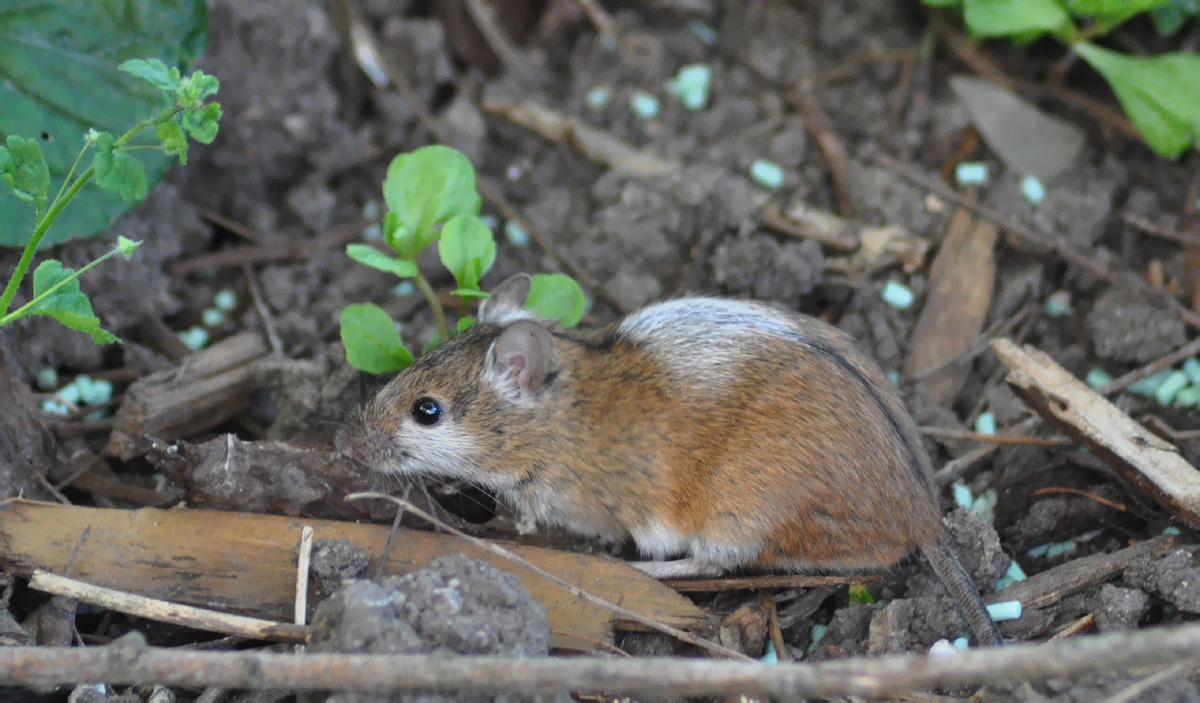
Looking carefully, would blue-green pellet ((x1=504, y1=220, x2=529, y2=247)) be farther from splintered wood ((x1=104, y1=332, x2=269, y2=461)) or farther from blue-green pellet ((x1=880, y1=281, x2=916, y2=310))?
blue-green pellet ((x1=880, y1=281, x2=916, y2=310))

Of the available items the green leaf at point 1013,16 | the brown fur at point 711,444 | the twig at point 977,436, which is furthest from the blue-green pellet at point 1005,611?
the green leaf at point 1013,16

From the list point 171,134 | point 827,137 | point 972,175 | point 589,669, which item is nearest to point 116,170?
point 171,134

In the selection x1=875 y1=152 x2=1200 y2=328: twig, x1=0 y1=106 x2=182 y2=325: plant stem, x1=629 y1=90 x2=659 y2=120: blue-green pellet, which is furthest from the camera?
x1=629 y1=90 x2=659 y2=120: blue-green pellet

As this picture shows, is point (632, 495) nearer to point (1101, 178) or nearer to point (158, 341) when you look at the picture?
point (158, 341)

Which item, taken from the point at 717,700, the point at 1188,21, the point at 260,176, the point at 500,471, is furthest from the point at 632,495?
the point at 1188,21

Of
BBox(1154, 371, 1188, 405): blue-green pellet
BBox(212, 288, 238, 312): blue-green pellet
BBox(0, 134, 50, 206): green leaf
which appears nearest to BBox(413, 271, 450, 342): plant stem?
BBox(212, 288, 238, 312): blue-green pellet

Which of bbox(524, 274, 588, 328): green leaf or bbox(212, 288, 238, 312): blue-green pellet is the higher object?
bbox(524, 274, 588, 328): green leaf

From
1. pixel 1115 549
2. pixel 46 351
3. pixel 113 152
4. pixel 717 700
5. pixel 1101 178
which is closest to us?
pixel 113 152

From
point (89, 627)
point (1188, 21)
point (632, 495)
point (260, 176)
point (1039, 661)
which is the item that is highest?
point (1188, 21)

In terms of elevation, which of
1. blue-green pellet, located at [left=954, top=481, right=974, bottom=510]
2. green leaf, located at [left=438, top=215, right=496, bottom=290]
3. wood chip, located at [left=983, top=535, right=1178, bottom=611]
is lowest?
blue-green pellet, located at [left=954, top=481, right=974, bottom=510]
